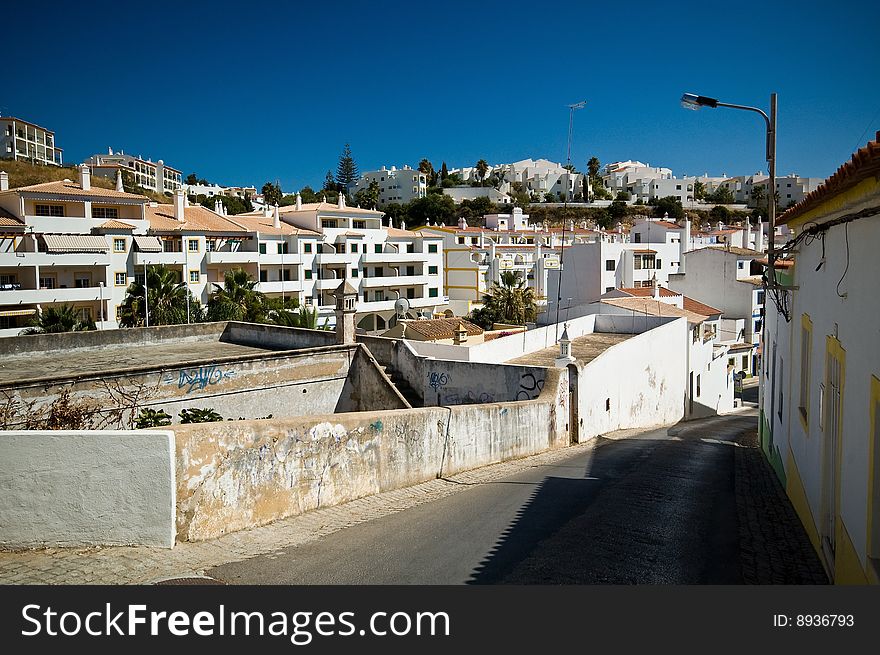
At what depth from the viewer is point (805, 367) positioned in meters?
11.5

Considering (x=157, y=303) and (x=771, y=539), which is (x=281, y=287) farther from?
(x=771, y=539)

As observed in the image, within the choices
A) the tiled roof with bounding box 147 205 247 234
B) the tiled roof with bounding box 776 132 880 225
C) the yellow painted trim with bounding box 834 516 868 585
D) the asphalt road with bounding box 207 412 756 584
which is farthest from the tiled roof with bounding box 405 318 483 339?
the tiled roof with bounding box 147 205 247 234

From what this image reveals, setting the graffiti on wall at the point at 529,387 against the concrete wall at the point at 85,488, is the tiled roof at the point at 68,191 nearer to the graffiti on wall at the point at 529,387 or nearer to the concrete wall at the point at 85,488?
the graffiti on wall at the point at 529,387

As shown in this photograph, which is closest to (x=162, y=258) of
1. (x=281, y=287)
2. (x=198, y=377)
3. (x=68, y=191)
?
(x=68, y=191)

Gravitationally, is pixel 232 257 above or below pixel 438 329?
above

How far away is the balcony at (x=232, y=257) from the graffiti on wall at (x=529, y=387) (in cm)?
3673

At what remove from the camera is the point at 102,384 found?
16.0 metres

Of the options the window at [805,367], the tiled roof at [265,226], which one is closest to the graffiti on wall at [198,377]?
the window at [805,367]

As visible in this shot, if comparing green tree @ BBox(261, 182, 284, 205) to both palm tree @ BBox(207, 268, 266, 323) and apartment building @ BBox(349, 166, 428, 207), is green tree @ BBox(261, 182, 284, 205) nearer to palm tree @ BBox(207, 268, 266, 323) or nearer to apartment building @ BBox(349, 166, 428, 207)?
apartment building @ BBox(349, 166, 428, 207)

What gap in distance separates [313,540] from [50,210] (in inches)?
1702

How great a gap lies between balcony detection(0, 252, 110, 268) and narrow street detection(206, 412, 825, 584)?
36519mm

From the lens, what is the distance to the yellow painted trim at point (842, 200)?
643 centimetres

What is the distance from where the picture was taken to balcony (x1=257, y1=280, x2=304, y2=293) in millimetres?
53022

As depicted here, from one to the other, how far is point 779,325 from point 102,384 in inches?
586
